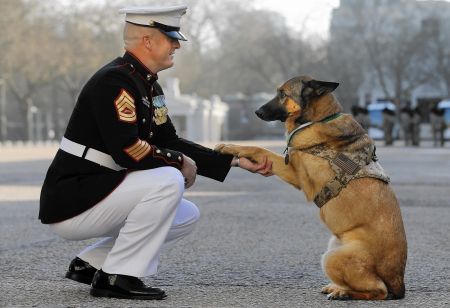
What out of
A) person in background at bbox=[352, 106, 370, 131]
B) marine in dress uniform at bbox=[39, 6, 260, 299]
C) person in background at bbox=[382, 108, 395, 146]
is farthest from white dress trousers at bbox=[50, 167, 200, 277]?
person in background at bbox=[382, 108, 395, 146]

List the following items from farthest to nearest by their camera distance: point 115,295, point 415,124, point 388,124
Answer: point 415,124 → point 388,124 → point 115,295

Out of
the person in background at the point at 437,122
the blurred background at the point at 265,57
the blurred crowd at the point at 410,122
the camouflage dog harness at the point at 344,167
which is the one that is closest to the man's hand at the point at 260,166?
the camouflage dog harness at the point at 344,167

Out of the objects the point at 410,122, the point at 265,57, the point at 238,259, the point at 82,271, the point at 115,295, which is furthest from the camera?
the point at 265,57

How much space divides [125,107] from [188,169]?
550mm

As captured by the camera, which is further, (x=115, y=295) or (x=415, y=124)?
(x=415, y=124)

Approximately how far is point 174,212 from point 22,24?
61533mm

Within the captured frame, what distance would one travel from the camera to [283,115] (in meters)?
5.57

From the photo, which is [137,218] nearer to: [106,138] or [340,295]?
[106,138]

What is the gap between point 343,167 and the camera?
5.09 m

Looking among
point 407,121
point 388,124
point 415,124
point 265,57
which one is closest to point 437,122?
point 415,124

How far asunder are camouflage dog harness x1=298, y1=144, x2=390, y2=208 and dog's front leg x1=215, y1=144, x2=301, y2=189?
15cm

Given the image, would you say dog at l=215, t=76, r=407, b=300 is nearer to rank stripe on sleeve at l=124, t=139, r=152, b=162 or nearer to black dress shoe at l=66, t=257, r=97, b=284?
rank stripe on sleeve at l=124, t=139, r=152, b=162

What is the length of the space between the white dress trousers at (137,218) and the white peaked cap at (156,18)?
73 cm

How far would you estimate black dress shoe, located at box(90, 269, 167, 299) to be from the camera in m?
4.93
